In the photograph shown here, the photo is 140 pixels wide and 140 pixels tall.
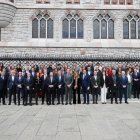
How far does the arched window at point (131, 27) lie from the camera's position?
25578mm

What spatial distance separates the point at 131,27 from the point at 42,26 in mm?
6697

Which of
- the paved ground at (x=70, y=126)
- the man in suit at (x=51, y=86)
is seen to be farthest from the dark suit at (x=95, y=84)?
the paved ground at (x=70, y=126)

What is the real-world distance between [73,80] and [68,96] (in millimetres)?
880

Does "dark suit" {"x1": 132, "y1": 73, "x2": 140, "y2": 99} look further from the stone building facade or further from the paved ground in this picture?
the stone building facade

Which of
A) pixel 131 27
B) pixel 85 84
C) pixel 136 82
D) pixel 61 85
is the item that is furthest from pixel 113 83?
pixel 131 27

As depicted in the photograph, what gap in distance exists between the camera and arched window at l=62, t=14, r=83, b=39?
83.6 ft

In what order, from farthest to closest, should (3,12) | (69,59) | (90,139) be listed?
1. (3,12)
2. (69,59)
3. (90,139)

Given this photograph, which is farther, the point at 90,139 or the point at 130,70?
the point at 130,70

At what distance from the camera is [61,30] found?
25.4 m

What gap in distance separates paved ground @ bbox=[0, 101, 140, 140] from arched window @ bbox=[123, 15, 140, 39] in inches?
580

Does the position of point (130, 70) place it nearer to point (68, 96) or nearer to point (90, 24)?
point (68, 96)

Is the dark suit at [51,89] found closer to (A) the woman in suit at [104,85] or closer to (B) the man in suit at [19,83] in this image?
(B) the man in suit at [19,83]

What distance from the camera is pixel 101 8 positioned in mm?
25328

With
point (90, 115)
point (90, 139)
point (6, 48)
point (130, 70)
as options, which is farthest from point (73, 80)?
point (6, 48)
